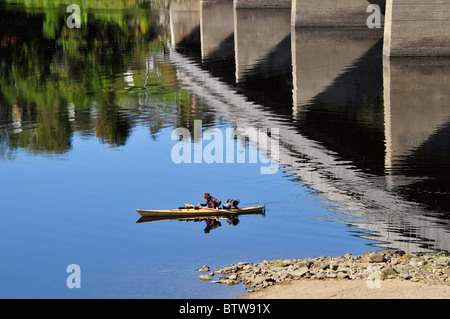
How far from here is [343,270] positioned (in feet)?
74.3

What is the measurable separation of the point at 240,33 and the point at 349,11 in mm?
10129

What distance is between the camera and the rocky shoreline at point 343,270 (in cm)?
2211

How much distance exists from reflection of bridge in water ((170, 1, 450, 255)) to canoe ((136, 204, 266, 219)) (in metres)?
3.25

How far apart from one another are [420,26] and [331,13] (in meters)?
21.3

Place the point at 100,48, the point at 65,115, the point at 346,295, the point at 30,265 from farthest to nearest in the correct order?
the point at 100,48
the point at 65,115
the point at 30,265
the point at 346,295

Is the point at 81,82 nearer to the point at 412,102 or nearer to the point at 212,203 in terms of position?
the point at 412,102

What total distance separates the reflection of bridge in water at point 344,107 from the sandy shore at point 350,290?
11.7 ft

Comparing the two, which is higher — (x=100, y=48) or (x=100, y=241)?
(x=100, y=48)

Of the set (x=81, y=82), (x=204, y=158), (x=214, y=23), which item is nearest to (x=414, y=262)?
(x=204, y=158)

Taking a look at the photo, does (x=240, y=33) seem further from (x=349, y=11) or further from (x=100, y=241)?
(x=100, y=241)

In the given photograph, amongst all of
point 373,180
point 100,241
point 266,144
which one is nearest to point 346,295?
point 100,241

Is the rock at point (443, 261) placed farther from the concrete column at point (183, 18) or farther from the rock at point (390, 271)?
the concrete column at point (183, 18)

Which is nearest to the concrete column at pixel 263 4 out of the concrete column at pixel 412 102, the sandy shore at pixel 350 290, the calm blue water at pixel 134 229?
the concrete column at pixel 412 102
